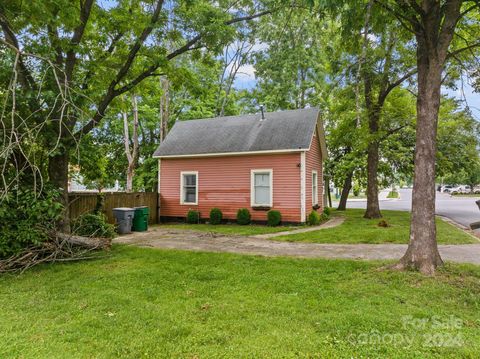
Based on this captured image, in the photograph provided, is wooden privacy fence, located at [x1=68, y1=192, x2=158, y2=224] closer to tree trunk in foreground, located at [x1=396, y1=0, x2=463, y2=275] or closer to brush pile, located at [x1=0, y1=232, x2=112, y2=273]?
brush pile, located at [x1=0, y1=232, x2=112, y2=273]

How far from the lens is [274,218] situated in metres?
12.7

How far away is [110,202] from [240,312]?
9.24m

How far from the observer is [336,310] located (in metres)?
3.88

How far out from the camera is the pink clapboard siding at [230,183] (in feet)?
42.1

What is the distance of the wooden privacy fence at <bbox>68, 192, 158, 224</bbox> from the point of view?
9977 mm

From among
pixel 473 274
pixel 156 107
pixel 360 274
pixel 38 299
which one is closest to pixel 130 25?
pixel 38 299

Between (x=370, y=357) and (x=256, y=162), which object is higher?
(x=256, y=162)

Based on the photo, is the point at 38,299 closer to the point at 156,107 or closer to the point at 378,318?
the point at 378,318

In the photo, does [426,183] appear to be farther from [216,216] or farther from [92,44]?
[216,216]

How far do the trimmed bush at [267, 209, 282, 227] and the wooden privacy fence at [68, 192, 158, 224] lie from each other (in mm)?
5654

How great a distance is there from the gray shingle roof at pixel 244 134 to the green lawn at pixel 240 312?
309 inches

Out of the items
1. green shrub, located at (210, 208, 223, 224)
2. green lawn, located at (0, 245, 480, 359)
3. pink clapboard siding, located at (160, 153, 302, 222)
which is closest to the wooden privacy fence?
pink clapboard siding, located at (160, 153, 302, 222)

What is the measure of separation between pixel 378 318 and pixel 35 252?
6454 mm

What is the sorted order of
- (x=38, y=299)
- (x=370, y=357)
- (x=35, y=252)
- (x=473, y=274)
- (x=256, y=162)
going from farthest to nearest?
(x=256, y=162) < (x=35, y=252) < (x=473, y=274) < (x=38, y=299) < (x=370, y=357)
